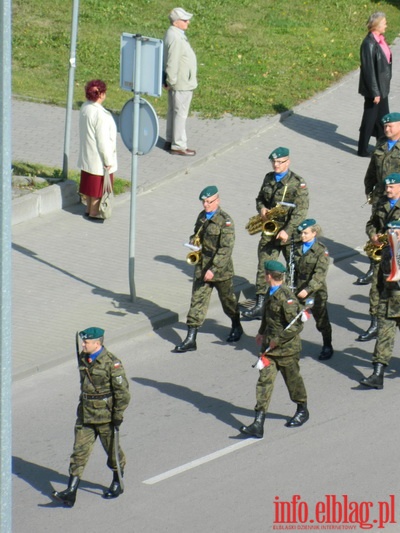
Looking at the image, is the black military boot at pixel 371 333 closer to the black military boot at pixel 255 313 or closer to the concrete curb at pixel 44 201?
the black military boot at pixel 255 313

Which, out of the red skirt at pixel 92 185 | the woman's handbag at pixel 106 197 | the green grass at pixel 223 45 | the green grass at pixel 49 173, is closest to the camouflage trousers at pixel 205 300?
the woman's handbag at pixel 106 197

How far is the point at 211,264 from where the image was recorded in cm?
1395

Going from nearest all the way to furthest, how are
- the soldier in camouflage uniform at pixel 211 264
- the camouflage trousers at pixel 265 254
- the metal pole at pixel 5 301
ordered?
the metal pole at pixel 5 301, the soldier in camouflage uniform at pixel 211 264, the camouflage trousers at pixel 265 254

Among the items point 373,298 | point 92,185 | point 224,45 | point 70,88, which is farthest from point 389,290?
point 224,45

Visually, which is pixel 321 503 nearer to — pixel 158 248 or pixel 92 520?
pixel 92 520

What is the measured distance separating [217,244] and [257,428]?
2.69 metres

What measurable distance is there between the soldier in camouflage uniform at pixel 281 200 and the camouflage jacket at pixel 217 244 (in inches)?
32.7

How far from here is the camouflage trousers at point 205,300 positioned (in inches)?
550

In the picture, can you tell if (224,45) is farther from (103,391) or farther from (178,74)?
(103,391)

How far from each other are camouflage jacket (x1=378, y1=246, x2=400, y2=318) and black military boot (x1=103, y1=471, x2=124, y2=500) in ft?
11.5

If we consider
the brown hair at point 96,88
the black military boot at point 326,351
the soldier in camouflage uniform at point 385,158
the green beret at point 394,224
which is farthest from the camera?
the brown hair at point 96,88

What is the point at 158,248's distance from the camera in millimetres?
16531

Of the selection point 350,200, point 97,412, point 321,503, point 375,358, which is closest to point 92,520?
point 97,412

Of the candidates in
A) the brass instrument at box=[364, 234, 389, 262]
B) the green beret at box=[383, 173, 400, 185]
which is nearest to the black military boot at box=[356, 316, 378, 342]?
the brass instrument at box=[364, 234, 389, 262]
